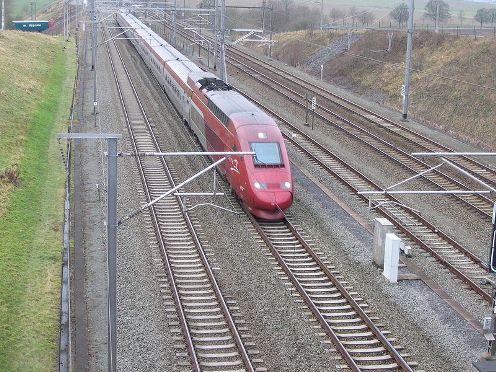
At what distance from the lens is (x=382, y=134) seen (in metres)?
37.4

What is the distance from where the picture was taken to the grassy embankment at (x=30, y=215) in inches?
609

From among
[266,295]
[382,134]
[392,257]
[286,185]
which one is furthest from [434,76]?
[266,295]

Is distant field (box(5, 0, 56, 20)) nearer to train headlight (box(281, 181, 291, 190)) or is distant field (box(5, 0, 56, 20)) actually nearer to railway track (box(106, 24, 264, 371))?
railway track (box(106, 24, 264, 371))

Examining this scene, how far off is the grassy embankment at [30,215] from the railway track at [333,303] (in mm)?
5715

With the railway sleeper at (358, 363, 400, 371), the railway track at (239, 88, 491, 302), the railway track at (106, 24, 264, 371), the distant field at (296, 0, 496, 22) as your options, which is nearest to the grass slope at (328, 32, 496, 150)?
the railway track at (239, 88, 491, 302)

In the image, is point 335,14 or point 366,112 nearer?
point 366,112

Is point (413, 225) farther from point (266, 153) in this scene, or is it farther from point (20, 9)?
point (20, 9)

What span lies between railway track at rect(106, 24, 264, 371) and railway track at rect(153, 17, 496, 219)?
6.16 meters

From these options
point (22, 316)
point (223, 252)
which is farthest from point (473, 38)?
point (22, 316)

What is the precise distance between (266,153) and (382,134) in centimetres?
1530

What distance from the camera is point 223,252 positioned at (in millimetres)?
20750

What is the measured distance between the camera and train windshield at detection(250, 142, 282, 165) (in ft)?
75.9

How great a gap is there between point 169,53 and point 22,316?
34.5 m

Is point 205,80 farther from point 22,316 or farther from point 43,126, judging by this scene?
point 22,316
